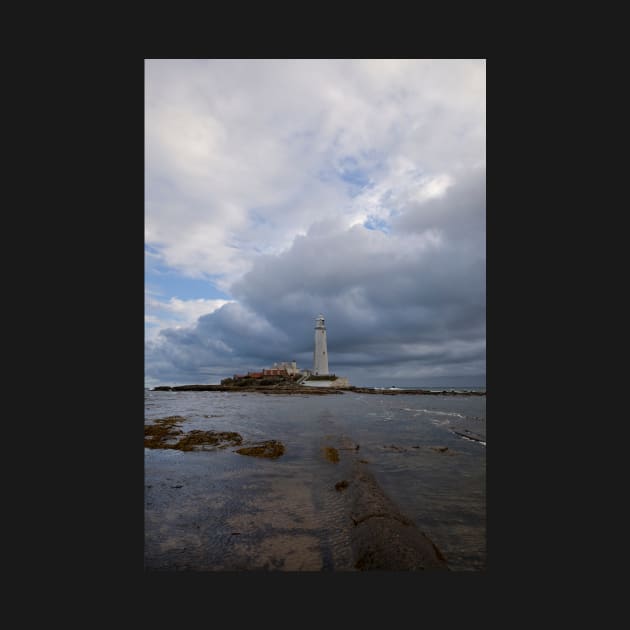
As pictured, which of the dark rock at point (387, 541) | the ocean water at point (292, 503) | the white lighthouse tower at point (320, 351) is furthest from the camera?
the white lighthouse tower at point (320, 351)

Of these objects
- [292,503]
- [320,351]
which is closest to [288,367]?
[320,351]

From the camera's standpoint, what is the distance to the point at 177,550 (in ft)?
16.8

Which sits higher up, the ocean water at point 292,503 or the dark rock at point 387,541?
the dark rock at point 387,541

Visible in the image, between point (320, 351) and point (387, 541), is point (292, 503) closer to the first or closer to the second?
point (387, 541)

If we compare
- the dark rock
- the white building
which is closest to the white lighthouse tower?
the white building

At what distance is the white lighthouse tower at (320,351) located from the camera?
84.2 metres

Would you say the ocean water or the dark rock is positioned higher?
the dark rock

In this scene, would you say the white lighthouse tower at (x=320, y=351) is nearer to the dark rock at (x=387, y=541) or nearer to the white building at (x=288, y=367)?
the white building at (x=288, y=367)

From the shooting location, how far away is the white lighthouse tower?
276 ft

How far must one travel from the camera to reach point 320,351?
277 feet

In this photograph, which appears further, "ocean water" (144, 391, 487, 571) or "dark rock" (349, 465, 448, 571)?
"ocean water" (144, 391, 487, 571)

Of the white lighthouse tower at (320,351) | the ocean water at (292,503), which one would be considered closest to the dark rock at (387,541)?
the ocean water at (292,503)

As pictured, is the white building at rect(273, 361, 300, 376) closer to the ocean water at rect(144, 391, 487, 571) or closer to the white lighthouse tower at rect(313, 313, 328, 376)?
the white lighthouse tower at rect(313, 313, 328, 376)

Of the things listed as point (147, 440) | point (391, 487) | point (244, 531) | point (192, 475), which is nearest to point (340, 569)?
point (244, 531)
